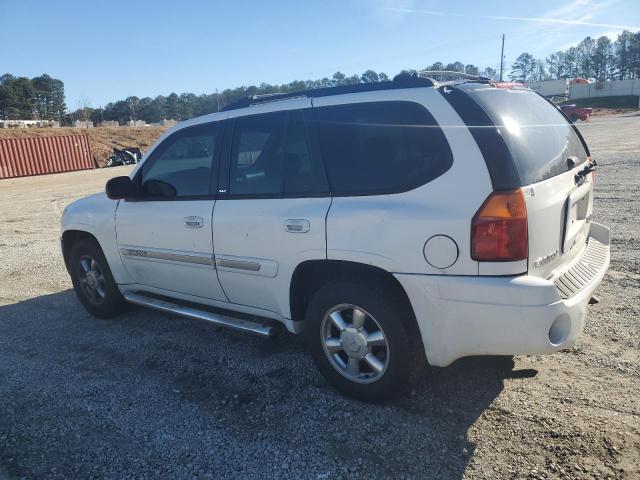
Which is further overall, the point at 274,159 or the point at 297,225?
the point at 274,159

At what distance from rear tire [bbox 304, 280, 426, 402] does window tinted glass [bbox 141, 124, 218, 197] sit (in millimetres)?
1443

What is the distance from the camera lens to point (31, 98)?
305 feet

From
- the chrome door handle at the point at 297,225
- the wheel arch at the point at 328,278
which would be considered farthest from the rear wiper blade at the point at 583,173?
the chrome door handle at the point at 297,225

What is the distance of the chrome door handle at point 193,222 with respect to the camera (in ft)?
12.7

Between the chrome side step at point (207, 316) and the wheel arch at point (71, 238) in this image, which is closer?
the chrome side step at point (207, 316)

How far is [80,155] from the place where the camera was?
30703 millimetres

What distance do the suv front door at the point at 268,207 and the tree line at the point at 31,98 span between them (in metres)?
92.7

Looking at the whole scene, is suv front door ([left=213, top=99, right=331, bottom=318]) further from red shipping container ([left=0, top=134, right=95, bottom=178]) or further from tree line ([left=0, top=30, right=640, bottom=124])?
tree line ([left=0, top=30, right=640, bottom=124])

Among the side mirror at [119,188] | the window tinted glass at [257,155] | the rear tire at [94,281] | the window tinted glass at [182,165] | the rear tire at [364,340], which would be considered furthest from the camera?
the rear tire at [94,281]

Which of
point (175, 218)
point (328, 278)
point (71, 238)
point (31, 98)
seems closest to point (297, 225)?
point (328, 278)

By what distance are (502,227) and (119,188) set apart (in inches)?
126

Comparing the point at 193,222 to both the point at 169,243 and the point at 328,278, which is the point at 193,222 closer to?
the point at 169,243

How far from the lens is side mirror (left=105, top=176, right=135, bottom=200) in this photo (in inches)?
170

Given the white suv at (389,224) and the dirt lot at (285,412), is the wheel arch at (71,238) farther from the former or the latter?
the white suv at (389,224)
